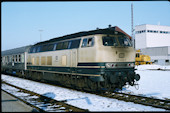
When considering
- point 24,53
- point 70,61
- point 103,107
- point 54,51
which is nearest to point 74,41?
point 70,61

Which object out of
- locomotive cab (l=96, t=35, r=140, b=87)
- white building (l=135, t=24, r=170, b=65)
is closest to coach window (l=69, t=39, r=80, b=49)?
locomotive cab (l=96, t=35, r=140, b=87)

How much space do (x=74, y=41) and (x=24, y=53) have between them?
10355 millimetres

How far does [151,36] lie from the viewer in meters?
74.0

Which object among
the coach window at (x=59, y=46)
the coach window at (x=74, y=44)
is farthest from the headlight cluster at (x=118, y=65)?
the coach window at (x=59, y=46)

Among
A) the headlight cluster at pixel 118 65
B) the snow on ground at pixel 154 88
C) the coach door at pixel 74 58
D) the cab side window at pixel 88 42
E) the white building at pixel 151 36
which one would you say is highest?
the white building at pixel 151 36

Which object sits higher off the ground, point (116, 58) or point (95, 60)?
point (116, 58)

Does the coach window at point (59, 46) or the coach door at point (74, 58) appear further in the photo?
the coach window at point (59, 46)

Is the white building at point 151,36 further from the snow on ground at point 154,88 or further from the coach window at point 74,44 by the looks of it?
the coach window at point 74,44

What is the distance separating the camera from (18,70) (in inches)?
904

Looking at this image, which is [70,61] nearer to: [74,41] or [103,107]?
[74,41]

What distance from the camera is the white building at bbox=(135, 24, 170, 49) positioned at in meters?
73.1

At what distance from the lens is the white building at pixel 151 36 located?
73.1 metres

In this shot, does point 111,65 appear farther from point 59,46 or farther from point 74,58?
point 59,46

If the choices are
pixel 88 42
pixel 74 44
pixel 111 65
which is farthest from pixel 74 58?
pixel 111 65
